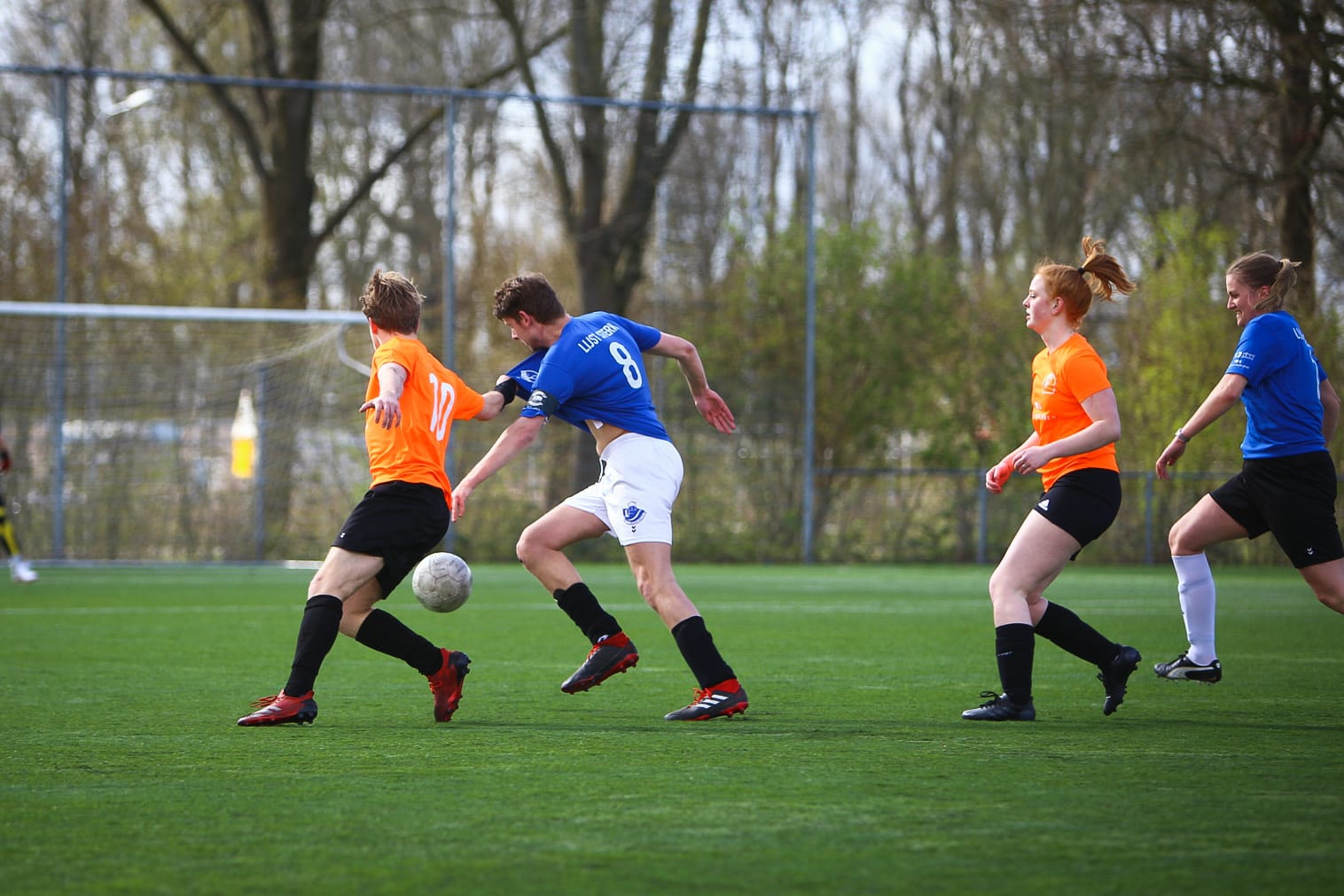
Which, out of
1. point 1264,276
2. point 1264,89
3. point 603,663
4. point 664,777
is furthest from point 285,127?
point 664,777

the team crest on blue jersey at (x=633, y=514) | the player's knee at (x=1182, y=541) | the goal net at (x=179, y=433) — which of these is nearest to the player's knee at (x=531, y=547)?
the team crest on blue jersey at (x=633, y=514)

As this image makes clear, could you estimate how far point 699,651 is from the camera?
247 inches

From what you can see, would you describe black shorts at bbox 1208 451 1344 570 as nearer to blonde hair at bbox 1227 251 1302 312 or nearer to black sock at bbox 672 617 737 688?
blonde hair at bbox 1227 251 1302 312

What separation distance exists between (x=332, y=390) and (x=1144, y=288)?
41.3 feet

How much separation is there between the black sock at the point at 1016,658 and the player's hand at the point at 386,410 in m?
2.51

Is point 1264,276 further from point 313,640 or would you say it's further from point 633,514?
point 313,640

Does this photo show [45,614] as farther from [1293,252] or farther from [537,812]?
[1293,252]

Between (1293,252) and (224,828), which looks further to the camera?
(1293,252)

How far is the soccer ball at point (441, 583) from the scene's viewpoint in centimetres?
698

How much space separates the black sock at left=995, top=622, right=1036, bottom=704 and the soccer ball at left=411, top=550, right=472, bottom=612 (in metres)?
2.34

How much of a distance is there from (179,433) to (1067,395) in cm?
1526

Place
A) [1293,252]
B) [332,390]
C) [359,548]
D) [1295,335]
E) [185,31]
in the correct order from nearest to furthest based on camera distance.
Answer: [359,548], [1295,335], [332,390], [1293,252], [185,31]

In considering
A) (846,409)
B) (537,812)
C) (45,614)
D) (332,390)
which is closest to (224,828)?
(537,812)

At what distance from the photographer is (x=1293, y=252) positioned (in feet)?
72.0
